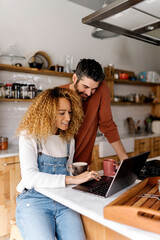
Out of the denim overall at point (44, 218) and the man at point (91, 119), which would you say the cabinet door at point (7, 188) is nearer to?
the man at point (91, 119)

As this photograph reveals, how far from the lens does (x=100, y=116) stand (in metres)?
2.18

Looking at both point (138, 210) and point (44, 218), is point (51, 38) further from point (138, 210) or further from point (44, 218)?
point (138, 210)

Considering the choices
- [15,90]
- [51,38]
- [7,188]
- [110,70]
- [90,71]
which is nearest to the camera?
[90,71]

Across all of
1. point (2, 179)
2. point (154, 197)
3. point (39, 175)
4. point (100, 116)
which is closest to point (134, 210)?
point (154, 197)

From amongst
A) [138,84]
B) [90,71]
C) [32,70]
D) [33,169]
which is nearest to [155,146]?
[138,84]

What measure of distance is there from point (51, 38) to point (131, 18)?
253 cm

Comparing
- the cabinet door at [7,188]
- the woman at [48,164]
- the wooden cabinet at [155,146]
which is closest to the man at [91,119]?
the woman at [48,164]

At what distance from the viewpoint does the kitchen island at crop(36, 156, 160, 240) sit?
0.91m

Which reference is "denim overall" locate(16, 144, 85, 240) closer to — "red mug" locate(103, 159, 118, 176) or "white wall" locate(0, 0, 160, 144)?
"red mug" locate(103, 159, 118, 176)

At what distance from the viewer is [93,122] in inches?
84.1

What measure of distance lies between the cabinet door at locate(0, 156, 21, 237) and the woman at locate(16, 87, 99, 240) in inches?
50.5

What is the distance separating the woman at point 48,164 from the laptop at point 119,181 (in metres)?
0.06

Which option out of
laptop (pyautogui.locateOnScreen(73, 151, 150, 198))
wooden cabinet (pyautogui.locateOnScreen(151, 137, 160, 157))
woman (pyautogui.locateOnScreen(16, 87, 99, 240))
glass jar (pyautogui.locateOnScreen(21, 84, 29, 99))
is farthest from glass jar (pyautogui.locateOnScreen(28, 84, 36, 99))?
wooden cabinet (pyautogui.locateOnScreen(151, 137, 160, 157))

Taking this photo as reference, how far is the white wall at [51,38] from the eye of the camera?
3488 mm
